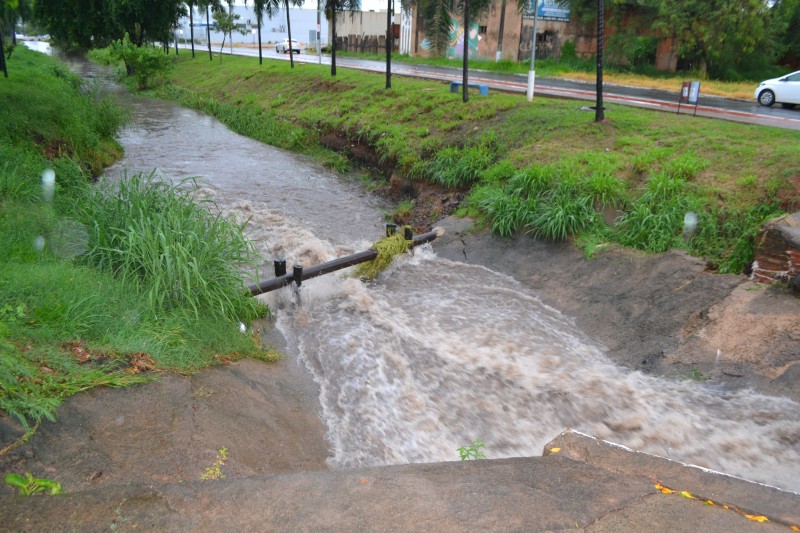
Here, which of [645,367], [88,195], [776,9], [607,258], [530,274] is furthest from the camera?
[776,9]

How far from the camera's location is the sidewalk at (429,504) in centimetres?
283

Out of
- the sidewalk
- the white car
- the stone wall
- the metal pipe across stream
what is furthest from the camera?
the white car

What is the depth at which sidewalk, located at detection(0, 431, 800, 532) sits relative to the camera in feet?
9.28

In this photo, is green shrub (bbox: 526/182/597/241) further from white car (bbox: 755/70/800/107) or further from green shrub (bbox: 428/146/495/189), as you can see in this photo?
white car (bbox: 755/70/800/107)

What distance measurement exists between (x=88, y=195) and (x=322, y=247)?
4002 mm

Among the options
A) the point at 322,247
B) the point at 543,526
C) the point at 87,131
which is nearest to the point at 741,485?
the point at 543,526

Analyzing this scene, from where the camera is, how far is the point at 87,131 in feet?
49.5

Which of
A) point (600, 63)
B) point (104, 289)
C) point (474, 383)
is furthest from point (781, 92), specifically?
point (104, 289)

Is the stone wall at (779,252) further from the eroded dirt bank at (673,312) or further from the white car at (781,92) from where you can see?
the white car at (781,92)

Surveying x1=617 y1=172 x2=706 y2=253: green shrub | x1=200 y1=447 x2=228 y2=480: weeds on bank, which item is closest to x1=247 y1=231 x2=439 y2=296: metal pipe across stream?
x1=200 y1=447 x2=228 y2=480: weeds on bank

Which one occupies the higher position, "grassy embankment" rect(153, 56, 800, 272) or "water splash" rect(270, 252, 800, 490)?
"grassy embankment" rect(153, 56, 800, 272)

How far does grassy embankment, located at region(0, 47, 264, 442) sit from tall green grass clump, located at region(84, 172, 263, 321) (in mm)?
15

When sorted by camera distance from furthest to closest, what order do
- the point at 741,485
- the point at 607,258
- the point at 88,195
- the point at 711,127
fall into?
the point at 711,127
the point at 607,258
the point at 88,195
the point at 741,485

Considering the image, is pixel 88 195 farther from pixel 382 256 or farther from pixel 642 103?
pixel 642 103
